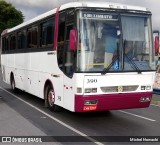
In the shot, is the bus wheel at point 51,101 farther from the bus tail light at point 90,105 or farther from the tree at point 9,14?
the tree at point 9,14

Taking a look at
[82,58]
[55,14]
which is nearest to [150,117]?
[82,58]

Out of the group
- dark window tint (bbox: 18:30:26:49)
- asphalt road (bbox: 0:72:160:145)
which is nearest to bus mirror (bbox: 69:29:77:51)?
asphalt road (bbox: 0:72:160:145)

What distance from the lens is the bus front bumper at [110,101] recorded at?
8680 millimetres

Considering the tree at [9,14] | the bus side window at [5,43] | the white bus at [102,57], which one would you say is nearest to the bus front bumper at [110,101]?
the white bus at [102,57]

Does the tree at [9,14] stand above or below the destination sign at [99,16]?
above

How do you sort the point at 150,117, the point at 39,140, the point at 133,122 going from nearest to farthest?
the point at 39,140 < the point at 133,122 < the point at 150,117

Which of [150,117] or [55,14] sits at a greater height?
[55,14]

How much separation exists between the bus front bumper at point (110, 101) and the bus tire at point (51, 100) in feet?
7.43

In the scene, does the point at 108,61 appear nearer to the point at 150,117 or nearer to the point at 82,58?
the point at 82,58

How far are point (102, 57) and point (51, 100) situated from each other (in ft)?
9.78

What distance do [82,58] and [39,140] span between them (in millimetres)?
2296

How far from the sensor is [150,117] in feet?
36.1

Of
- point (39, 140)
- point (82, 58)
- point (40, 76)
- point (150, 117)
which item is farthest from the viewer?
point (40, 76)

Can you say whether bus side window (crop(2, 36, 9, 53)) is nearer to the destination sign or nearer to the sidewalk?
the sidewalk
